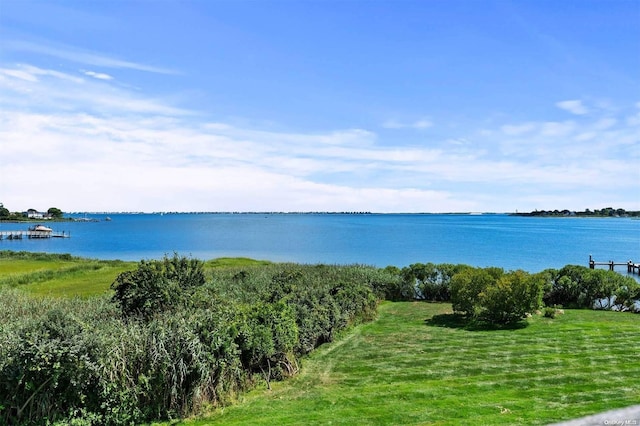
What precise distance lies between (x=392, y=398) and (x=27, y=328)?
733 centimetres

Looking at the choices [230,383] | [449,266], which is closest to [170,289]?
[230,383]

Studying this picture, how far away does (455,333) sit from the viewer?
16.0m

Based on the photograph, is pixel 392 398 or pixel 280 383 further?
pixel 280 383

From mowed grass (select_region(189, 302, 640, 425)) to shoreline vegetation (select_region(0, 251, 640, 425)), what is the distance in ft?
0.16

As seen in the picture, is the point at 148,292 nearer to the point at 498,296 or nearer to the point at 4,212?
the point at 498,296

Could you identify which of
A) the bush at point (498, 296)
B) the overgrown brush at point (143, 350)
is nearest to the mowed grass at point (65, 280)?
the overgrown brush at point (143, 350)

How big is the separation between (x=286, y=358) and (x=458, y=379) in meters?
4.38

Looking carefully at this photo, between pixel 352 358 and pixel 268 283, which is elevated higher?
pixel 268 283

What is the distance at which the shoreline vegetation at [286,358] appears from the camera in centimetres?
782

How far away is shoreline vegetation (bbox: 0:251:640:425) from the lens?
7.82m

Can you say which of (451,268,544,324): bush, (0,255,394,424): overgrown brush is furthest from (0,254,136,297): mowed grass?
(451,268,544,324): bush

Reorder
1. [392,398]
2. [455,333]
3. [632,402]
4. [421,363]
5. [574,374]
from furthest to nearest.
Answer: [455,333] → [421,363] → [574,374] → [392,398] → [632,402]

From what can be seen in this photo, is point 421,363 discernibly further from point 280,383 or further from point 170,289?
point 170,289

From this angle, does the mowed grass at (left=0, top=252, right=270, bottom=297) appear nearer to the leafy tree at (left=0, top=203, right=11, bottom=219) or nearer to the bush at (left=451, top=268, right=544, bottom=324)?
the bush at (left=451, top=268, right=544, bottom=324)
